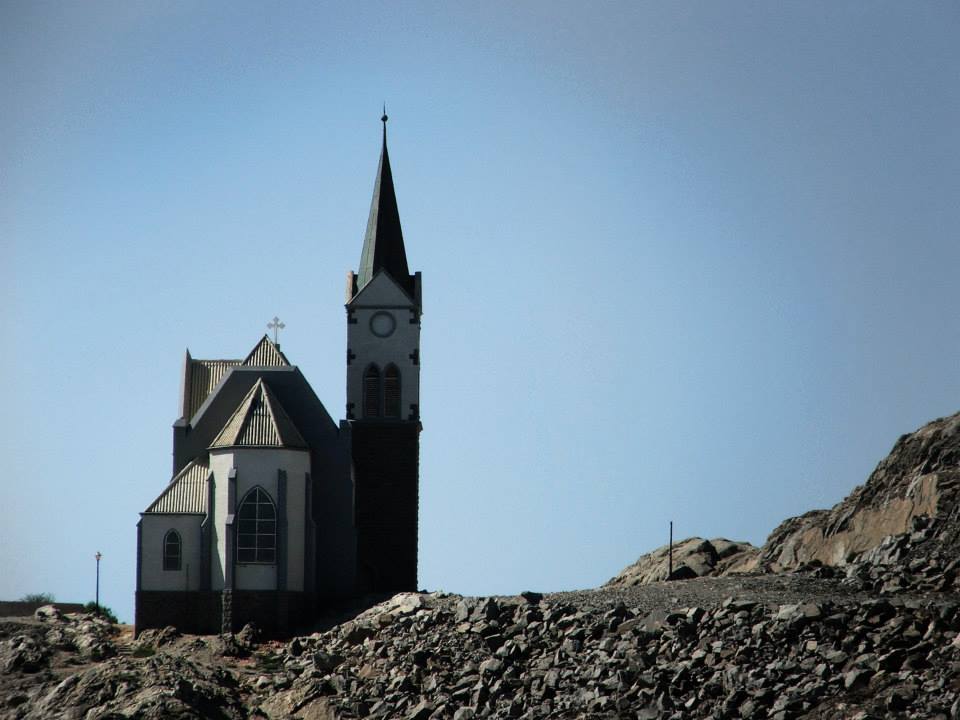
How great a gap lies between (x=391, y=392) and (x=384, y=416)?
0.97 metres

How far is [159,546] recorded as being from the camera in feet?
184

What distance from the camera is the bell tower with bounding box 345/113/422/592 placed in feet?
205

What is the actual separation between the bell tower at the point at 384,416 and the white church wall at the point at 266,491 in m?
4.81

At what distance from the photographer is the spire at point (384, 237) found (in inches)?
2601

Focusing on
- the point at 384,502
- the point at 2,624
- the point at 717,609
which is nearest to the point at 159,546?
the point at 2,624

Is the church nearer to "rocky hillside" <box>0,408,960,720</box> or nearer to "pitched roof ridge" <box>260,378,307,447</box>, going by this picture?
"pitched roof ridge" <box>260,378,307,447</box>

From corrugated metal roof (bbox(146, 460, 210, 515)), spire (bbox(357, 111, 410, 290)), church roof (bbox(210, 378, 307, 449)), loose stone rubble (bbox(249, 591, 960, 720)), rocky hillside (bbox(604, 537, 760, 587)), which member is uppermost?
spire (bbox(357, 111, 410, 290))

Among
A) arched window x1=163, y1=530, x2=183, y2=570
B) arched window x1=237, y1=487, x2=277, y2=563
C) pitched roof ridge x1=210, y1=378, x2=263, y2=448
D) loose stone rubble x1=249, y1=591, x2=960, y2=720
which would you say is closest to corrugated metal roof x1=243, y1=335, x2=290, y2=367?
pitched roof ridge x1=210, y1=378, x2=263, y2=448

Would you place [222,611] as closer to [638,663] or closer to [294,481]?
[294,481]

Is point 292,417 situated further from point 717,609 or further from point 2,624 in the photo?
point 717,609

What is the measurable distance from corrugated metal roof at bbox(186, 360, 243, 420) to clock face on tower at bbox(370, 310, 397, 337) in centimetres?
541

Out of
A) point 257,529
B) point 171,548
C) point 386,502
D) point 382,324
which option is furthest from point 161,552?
point 382,324

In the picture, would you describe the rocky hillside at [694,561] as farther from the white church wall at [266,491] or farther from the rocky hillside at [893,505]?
the white church wall at [266,491]

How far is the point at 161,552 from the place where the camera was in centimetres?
5600
